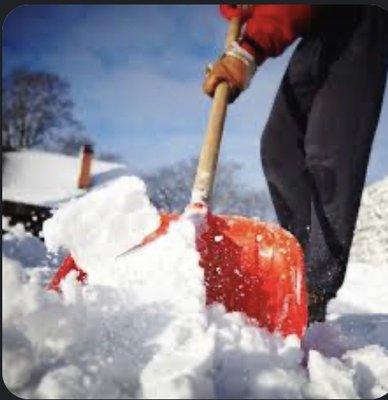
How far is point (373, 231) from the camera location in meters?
4.96

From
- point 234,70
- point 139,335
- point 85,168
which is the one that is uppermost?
point 234,70

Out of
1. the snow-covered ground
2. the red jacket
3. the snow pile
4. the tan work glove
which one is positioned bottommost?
the snow pile

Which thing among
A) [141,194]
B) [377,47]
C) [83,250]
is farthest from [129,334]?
[377,47]

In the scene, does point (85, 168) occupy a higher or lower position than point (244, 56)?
lower

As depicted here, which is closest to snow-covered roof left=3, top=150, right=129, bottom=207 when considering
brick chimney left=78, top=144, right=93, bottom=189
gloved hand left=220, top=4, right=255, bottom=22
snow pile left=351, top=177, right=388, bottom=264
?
brick chimney left=78, top=144, right=93, bottom=189

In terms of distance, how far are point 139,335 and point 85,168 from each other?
37.0 feet

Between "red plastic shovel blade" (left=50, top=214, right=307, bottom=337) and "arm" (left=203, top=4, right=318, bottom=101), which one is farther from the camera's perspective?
"arm" (left=203, top=4, right=318, bottom=101)

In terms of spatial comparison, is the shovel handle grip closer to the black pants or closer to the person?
the person

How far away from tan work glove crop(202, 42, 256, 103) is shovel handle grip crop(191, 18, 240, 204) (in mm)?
22

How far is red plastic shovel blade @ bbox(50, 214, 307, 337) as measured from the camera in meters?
1.46

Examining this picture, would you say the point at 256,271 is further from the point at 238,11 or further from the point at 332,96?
the point at 238,11

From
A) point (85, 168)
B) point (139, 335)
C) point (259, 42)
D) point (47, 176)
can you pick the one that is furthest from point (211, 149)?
point (85, 168)

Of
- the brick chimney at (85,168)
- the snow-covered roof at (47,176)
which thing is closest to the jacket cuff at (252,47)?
the snow-covered roof at (47,176)

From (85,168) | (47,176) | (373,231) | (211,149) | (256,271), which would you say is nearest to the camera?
(256,271)
